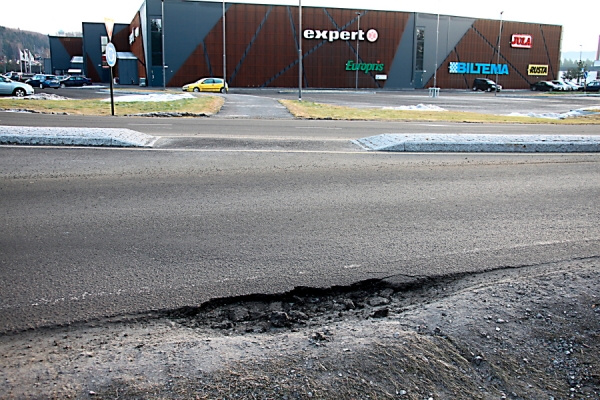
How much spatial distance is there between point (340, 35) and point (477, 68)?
21.3 metres

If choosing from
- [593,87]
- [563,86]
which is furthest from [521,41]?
[593,87]

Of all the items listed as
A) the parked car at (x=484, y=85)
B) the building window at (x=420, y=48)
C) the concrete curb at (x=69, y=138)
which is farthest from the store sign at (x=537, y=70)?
the concrete curb at (x=69, y=138)

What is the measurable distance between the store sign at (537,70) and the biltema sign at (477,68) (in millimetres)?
4211

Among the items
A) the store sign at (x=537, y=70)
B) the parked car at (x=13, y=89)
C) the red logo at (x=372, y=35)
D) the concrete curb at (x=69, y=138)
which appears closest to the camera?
the concrete curb at (x=69, y=138)

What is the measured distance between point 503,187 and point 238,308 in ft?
18.6

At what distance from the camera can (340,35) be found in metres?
65.2

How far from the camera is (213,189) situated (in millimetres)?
7691

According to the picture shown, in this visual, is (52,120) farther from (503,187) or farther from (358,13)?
(358,13)

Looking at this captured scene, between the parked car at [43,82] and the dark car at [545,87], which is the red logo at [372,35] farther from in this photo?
the parked car at [43,82]

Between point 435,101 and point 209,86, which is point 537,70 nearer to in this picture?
point 435,101

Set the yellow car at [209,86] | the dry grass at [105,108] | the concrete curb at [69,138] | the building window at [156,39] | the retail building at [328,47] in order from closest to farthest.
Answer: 1. the concrete curb at [69,138]
2. the dry grass at [105,108]
3. the yellow car at [209,86]
4. the building window at [156,39]
5. the retail building at [328,47]

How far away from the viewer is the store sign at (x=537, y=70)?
77006 mm

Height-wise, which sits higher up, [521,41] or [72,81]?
[521,41]

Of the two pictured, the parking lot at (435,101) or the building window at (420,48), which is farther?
the building window at (420,48)
